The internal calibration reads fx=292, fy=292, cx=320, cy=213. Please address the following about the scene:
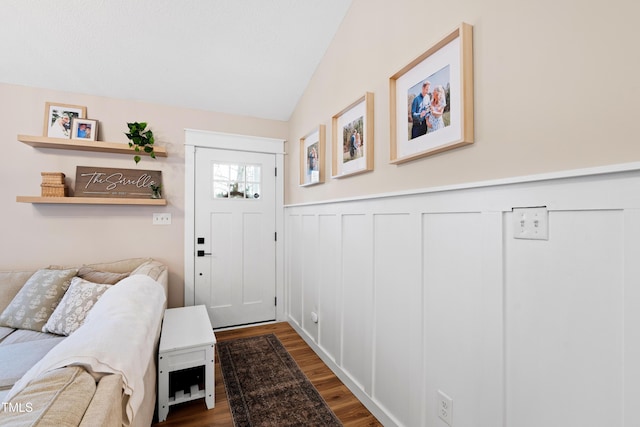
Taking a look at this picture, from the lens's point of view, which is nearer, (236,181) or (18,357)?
(18,357)

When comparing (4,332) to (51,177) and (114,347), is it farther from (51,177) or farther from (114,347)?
(114,347)

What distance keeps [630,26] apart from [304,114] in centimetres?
260

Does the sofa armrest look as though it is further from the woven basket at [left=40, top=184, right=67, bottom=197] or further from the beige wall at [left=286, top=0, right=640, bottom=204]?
the woven basket at [left=40, top=184, right=67, bottom=197]

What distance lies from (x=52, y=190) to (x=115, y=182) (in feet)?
1.56

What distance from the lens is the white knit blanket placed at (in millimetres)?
1010

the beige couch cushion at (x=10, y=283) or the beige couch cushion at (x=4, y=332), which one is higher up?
the beige couch cushion at (x=10, y=283)

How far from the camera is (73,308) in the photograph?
211 centimetres

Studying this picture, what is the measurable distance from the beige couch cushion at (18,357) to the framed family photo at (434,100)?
235 centimetres

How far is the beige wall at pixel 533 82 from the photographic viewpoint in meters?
0.82

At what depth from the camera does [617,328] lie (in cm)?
81

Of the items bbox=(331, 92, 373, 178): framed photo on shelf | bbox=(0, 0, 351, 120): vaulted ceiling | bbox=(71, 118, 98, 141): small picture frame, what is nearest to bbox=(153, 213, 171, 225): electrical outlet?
bbox=(71, 118, 98, 141): small picture frame

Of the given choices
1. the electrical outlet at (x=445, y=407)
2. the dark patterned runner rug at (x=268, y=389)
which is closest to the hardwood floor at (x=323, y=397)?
the dark patterned runner rug at (x=268, y=389)

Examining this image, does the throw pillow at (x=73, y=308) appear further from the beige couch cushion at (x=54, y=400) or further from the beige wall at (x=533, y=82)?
the beige wall at (x=533, y=82)

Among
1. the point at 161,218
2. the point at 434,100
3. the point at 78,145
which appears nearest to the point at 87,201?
the point at 78,145
